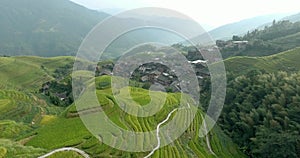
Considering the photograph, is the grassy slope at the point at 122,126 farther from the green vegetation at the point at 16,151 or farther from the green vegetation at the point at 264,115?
the green vegetation at the point at 264,115

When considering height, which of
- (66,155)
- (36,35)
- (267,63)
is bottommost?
(267,63)

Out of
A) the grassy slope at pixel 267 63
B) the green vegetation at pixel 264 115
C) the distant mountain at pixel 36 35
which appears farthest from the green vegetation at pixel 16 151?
the distant mountain at pixel 36 35

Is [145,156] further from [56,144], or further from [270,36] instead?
[270,36]

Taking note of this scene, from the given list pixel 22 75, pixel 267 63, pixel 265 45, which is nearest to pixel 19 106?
pixel 267 63

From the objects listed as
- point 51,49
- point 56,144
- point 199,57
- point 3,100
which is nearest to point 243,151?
point 56,144

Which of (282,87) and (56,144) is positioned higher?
(56,144)

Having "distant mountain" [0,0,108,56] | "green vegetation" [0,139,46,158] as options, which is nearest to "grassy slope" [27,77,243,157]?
"green vegetation" [0,139,46,158]

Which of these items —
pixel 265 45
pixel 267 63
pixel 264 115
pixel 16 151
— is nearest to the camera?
pixel 16 151

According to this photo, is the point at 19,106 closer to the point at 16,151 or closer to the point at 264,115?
the point at 16,151
